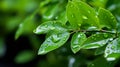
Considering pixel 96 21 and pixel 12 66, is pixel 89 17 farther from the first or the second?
pixel 12 66

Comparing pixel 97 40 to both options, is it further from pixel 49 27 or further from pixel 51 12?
pixel 51 12

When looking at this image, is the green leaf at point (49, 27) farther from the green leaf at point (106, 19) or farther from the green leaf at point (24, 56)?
the green leaf at point (24, 56)

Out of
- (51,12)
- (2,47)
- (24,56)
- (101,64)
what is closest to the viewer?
(101,64)

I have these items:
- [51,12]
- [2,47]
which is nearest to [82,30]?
[51,12]

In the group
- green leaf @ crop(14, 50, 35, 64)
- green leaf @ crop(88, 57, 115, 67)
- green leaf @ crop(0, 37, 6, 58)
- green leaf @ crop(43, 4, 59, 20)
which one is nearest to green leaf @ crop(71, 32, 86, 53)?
green leaf @ crop(88, 57, 115, 67)

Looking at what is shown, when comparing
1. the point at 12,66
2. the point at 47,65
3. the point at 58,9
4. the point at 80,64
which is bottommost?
the point at 12,66

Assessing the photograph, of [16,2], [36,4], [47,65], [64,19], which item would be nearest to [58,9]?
[64,19]

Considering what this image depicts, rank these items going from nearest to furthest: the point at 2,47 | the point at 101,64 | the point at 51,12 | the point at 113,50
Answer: the point at 113,50, the point at 101,64, the point at 51,12, the point at 2,47

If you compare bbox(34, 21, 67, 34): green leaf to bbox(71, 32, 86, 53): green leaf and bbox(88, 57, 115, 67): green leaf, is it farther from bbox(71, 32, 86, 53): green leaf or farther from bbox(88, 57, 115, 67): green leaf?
bbox(88, 57, 115, 67): green leaf
